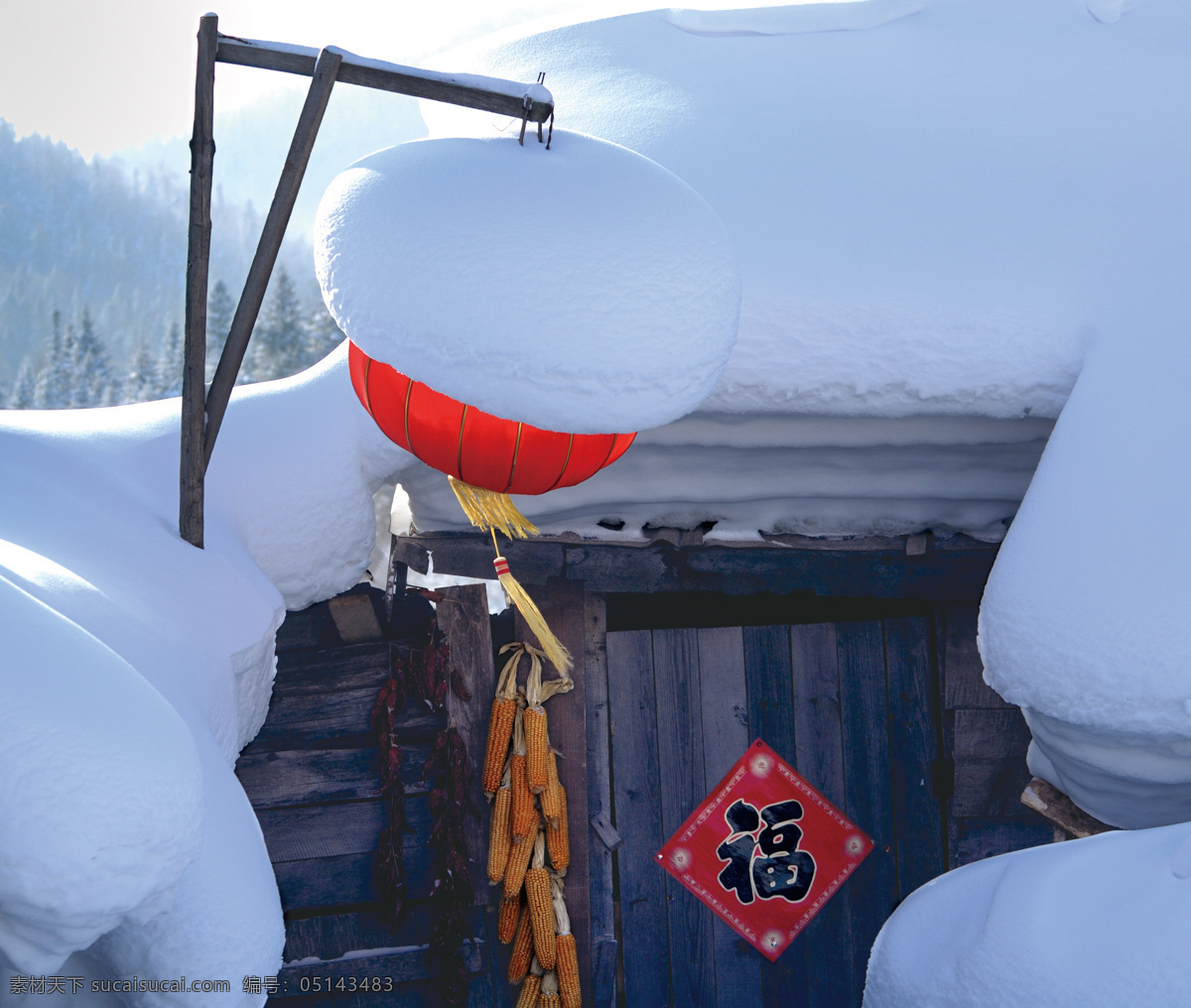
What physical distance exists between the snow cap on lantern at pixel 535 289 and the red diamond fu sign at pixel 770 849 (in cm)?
169

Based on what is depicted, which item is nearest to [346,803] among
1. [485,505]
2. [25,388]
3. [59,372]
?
[485,505]

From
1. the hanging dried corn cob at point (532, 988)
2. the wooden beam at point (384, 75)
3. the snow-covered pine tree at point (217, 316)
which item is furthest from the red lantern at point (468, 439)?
the snow-covered pine tree at point (217, 316)

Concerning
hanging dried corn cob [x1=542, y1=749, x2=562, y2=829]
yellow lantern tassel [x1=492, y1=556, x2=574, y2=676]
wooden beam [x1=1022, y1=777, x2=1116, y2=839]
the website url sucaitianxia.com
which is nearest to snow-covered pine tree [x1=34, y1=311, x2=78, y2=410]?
hanging dried corn cob [x1=542, y1=749, x2=562, y2=829]

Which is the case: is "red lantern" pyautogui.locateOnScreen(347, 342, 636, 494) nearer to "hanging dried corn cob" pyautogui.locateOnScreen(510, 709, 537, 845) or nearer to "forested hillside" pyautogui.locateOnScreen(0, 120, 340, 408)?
"hanging dried corn cob" pyautogui.locateOnScreen(510, 709, 537, 845)

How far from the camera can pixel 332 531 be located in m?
2.53

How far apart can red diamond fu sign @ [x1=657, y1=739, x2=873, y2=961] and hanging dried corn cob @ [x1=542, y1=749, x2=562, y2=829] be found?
444 millimetres

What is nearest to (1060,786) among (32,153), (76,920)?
(76,920)

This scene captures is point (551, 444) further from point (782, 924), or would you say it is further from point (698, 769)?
point (782, 924)

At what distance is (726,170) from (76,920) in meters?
1.87

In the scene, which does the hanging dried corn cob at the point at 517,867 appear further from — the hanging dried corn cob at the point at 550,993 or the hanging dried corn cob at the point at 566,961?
the hanging dried corn cob at the point at 550,993

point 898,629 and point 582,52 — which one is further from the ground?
point 582,52

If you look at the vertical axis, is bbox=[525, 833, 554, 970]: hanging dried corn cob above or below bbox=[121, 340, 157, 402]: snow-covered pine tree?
below

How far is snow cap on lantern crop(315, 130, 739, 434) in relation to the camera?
62.2 inches

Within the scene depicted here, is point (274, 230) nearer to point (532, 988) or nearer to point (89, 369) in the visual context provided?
point (532, 988)
